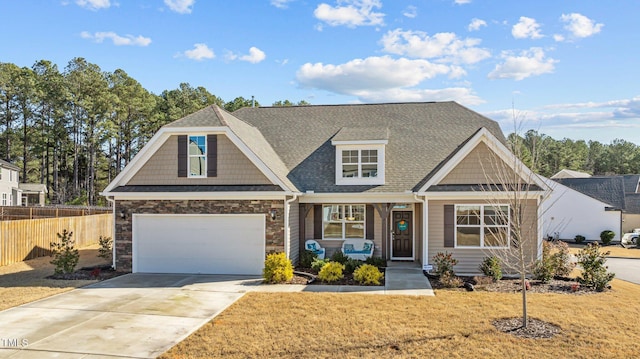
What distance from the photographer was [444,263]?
535 inches

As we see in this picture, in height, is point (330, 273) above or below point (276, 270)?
below

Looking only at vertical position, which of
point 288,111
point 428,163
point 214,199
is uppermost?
point 288,111

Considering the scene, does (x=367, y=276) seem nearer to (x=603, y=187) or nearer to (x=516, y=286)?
(x=516, y=286)

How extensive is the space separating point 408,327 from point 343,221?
8355mm

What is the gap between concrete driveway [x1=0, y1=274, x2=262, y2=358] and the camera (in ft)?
25.1

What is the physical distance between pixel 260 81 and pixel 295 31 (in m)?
3.74

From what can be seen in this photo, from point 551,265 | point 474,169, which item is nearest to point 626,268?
point 551,265

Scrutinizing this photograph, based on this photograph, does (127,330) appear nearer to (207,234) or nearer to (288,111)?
(207,234)

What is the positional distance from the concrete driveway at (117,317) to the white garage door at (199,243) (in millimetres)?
1155

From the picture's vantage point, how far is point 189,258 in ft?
49.1

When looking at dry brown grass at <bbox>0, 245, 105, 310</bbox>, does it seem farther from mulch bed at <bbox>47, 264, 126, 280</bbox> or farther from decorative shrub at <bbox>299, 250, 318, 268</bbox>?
decorative shrub at <bbox>299, 250, 318, 268</bbox>

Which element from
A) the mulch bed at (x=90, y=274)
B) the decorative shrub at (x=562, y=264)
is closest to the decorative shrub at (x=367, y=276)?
the decorative shrub at (x=562, y=264)

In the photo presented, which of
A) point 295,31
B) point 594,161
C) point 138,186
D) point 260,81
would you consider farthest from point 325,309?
point 594,161

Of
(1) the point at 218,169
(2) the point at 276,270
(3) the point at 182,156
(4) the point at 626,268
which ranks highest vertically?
(3) the point at 182,156
